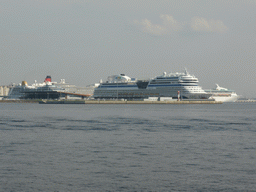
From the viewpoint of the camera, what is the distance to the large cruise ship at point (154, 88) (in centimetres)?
15875

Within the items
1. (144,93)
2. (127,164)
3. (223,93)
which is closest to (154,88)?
(144,93)

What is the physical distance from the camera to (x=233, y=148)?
25.2m

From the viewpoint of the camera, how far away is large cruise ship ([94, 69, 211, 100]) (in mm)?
158750

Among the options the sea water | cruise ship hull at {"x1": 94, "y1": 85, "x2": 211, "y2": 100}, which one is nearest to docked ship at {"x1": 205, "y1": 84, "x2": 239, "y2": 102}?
cruise ship hull at {"x1": 94, "y1": 85, "x2": 211, "y2": 100}

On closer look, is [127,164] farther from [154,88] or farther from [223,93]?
[223,93]

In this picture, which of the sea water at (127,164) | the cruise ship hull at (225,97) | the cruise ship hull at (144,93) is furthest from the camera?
the cruise ship hull at (225,97)

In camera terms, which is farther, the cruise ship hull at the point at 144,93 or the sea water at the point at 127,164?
the cruise ship hull at the point at 144,93

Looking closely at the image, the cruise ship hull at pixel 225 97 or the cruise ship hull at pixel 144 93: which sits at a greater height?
the cruise ship hull at pixel 144 93

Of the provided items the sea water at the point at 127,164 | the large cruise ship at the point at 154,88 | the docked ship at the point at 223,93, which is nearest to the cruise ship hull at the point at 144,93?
the large cruise ship at the point at 154,88

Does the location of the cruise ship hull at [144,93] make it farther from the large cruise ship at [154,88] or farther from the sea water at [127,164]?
the sea water at [127,164]

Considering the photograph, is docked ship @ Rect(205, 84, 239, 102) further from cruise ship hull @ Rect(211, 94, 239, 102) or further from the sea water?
the sea water

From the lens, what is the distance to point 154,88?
16775 cm

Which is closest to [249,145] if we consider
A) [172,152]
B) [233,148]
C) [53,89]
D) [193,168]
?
[233,148]

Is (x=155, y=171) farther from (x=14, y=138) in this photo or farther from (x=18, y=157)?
(x=14, y=138)
